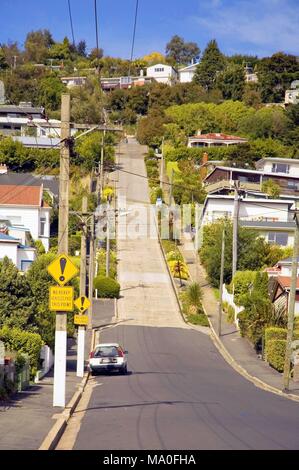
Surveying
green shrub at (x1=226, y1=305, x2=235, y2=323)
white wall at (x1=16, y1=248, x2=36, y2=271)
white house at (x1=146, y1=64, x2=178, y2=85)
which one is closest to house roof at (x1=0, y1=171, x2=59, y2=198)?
white wall at (x1=16, y1=248, x2=36, y2=271)

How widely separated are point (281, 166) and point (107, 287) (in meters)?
38.3

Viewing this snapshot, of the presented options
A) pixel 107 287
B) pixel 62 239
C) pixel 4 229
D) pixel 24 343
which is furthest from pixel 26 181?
pixel 62 239

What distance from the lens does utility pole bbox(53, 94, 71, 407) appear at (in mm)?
22406

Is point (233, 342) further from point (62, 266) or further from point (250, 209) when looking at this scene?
point (62, 266)

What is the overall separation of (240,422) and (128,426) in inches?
103

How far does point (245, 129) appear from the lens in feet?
425

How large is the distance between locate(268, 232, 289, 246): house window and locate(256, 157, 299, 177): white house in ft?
70.8

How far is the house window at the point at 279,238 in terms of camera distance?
77.8 meters

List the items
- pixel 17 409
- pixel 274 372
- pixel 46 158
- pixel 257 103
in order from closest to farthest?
pixel 17 409 < pixel 274 372 < pixel 46 158 < pixel 257 103

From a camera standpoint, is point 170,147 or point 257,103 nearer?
point 170,147

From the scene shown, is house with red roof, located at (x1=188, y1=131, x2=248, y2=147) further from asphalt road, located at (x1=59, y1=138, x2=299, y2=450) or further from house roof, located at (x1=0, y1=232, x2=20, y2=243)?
asphalt road, located at (x1=59, y1=138, x2=299, y2=450)

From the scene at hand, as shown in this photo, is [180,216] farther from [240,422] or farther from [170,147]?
[240,422]

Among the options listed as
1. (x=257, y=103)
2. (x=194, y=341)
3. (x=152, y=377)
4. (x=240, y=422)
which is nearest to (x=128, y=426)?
(x=240, y=422)

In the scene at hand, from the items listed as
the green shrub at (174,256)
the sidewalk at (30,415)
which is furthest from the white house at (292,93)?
the sidewalk at (30,415)
